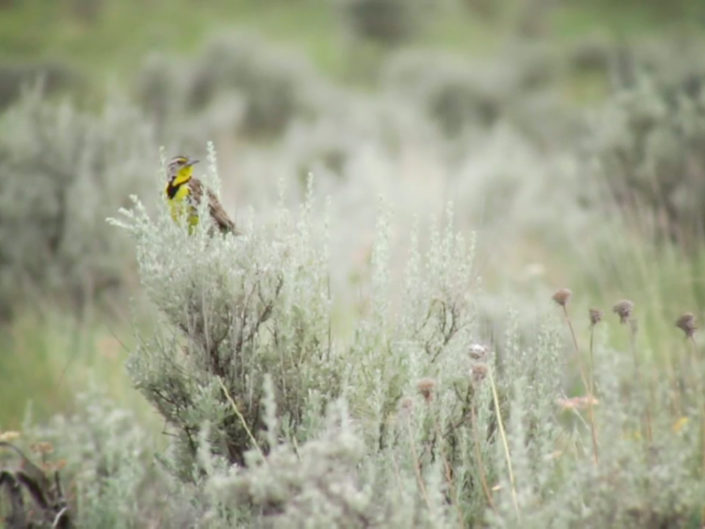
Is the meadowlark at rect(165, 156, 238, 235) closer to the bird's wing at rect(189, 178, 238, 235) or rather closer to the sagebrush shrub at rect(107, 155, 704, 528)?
the bird's wing at rect(189, 178, 238, 235)

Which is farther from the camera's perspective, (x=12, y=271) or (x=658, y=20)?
(x=658, y=20)

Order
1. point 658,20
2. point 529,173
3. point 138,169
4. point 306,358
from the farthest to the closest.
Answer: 1. point 658,20
2. point 529,173
3. point 138,169
4. point 306,358

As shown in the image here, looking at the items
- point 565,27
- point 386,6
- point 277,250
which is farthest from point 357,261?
point 565,27

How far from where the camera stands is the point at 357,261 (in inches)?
272

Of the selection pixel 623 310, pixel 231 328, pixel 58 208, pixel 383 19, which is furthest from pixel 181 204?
pixel 383 19

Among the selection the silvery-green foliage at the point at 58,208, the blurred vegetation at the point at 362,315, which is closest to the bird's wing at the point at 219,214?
the blurred vegetation at the point at 362,315

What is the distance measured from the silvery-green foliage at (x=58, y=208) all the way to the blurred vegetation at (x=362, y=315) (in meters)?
0.03

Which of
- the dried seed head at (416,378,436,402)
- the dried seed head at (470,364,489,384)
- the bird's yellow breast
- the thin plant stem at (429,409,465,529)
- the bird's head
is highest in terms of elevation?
the bird's head

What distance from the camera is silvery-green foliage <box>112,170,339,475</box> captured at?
262 centimetres

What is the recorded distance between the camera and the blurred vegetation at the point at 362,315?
7.67 feet

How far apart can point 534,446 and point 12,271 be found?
18.1 ft

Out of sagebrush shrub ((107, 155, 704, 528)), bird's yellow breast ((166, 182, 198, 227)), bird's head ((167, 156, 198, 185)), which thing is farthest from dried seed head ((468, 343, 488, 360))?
bird's head ((167, 156, 198, 185))

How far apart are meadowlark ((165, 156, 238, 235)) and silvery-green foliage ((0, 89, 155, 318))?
3.17 metres

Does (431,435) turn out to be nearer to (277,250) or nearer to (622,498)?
(622,498)
